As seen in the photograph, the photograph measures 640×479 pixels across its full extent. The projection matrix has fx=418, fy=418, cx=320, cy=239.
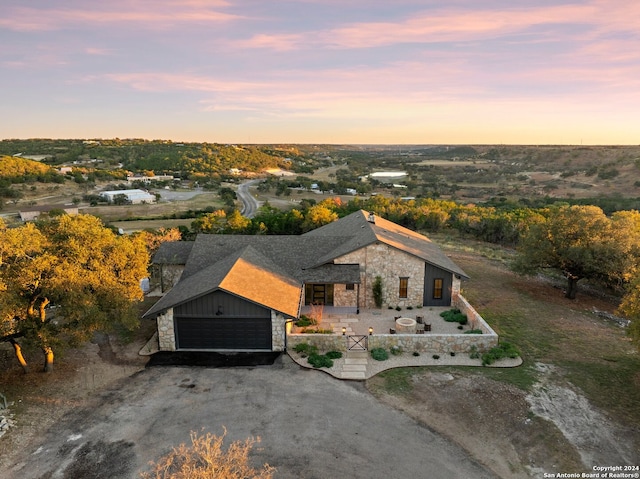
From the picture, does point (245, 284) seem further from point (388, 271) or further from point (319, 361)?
point (388, 271)

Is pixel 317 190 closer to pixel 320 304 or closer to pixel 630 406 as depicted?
pixel 320 304

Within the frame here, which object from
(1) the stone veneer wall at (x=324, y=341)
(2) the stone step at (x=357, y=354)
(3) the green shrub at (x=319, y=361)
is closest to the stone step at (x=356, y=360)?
(2) the stone step at (x=357, y=354)

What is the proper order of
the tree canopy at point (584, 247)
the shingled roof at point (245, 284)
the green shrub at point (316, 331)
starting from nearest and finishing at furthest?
the shingled roof at point (245, 284)
the green shrub at point (316, 331)
the tree canopy at point (584, 247)

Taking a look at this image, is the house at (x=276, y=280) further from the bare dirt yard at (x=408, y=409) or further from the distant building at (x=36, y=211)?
the distant building at (x=36, y=211)

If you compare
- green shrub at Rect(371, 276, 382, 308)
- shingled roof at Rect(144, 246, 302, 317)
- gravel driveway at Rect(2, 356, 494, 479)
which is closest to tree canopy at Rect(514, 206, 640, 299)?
green shrub at Rect(371, 276, 382, 308)

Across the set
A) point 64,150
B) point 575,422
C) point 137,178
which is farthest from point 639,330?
point 64,150

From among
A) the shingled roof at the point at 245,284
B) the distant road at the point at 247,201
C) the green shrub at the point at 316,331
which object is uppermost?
the shingled roof at the point at 245,284
